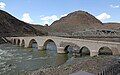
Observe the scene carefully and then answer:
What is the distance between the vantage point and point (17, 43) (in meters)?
93.8

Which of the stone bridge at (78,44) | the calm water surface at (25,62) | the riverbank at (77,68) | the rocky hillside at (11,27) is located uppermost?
the rocky hillside at (11,27)

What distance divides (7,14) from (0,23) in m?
21.1

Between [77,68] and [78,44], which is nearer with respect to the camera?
[77,68]

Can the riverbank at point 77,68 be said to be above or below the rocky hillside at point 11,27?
below

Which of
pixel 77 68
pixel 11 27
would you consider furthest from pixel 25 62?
pixel 11 27

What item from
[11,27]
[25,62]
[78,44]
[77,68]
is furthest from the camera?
[11,27]

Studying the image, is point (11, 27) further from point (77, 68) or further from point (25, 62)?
point (77, 68)

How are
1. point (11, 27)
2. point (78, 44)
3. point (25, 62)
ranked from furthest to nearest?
point (11, 27) < point (78, 44) < point (25, 62)

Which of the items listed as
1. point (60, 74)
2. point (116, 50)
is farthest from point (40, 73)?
point (116, 50)

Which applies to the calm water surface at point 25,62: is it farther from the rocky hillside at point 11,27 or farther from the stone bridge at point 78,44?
the rocky hillside at point 11,27

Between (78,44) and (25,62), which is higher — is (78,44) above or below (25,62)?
above

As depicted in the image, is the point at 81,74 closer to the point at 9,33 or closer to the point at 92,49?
the point at 92,49

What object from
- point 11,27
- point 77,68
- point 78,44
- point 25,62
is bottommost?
point 25,62

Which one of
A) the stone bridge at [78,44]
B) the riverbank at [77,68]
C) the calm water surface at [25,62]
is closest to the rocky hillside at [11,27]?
the stone bridge at [78,44]
